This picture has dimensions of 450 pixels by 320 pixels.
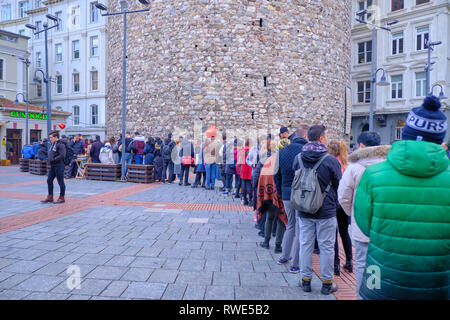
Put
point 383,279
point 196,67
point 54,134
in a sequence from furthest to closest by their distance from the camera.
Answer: point 196,67
point 54,134
point 383,279

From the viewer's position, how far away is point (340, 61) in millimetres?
19016

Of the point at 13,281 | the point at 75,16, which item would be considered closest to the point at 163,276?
the point at 13,281

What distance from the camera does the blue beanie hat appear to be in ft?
6.51

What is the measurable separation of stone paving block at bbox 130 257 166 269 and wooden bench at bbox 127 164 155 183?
838cm

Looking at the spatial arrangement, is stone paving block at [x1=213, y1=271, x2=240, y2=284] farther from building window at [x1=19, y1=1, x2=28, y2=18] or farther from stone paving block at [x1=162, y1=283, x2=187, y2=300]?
building window at [x1=19, y1=1, x2=28, y2=18]

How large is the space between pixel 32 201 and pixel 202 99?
979 centimetres

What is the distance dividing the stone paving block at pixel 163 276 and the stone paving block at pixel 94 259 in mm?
804

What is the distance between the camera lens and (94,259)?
4.25 meters

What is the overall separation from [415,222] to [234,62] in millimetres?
15067

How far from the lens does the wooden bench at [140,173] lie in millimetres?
12469
